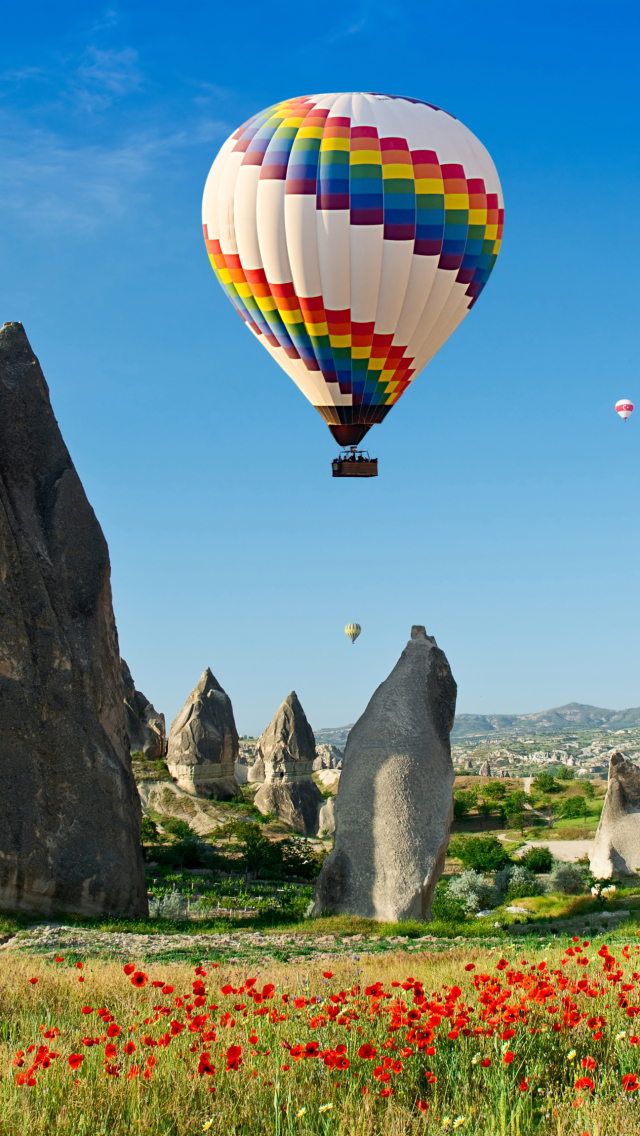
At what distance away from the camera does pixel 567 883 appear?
23.7 meters

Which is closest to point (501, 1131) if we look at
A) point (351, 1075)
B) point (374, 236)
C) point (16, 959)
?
point (351, 1075)

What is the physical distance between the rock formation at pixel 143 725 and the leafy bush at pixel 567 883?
67.3 feet

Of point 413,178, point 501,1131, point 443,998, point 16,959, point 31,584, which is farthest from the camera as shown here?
point 413,178

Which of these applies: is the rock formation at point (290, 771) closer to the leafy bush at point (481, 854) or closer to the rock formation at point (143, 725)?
the rock formation at point (143, 725)

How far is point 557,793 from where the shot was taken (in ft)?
179

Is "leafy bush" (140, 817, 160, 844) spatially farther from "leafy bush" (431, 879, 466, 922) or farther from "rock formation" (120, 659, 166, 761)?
"leafy bush" (431, 879, 466, 922)

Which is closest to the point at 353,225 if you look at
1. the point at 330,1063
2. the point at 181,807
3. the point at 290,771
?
the point at 330,1063

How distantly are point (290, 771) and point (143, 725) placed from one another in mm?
6991

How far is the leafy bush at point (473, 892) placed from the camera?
22.3m

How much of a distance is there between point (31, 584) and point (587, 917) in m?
11.6

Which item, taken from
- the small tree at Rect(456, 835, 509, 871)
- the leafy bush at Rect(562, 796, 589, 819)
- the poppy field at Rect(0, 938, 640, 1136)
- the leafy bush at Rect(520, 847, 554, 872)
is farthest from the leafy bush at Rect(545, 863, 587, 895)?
the leafy bush at Rect(562, 796, 589, 819)

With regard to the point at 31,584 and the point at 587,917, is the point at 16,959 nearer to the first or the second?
the point at 31,584

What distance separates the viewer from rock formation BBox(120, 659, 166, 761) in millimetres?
40750

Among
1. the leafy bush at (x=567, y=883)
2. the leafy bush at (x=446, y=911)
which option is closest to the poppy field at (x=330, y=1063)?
the leafy bush at (x=446, y=911)
